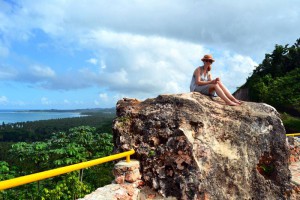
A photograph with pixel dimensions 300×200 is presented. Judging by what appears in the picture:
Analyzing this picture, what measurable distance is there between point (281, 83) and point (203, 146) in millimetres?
Result: 26924

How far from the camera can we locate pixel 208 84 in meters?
6.73

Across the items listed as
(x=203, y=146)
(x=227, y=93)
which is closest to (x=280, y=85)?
(x=227, y=93)

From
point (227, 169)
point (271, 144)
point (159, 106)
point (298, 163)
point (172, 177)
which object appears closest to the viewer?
point (172, 177)

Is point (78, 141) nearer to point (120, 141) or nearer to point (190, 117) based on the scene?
point (120, 141)

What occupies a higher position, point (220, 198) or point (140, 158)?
point (140, 158)

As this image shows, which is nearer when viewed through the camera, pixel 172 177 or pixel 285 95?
pixel 172 177

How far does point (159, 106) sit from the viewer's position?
5914mm

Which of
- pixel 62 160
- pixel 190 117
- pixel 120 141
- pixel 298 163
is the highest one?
pixel 190 117

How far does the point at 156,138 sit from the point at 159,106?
604 mm

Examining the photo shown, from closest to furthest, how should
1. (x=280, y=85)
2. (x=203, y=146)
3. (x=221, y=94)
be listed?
(x=203, y=146), (x=221, y=94), (x=280, y=85)

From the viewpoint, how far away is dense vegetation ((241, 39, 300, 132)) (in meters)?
26.8

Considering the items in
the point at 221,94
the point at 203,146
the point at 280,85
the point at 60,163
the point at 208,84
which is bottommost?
the point at 60,163

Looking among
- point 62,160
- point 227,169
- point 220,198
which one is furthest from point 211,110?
point 62,160

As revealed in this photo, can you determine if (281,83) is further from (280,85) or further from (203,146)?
(203,146)
